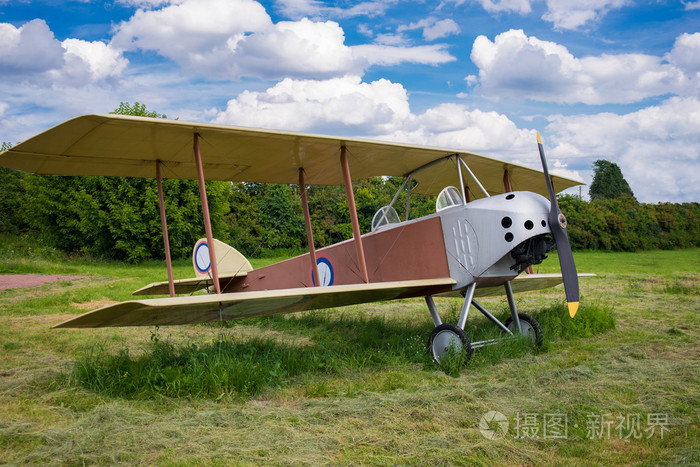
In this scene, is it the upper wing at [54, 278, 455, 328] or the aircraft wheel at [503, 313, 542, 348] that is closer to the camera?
the upper wing at [54, 278, 455, 328]

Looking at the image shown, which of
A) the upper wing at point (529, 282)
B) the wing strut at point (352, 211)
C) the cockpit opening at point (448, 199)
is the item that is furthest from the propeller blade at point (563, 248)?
the wing strut at point (352, 211)

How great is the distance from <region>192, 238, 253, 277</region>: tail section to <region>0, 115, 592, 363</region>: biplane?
2139 mm

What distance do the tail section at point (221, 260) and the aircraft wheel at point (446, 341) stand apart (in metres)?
4.92

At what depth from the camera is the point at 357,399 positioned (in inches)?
180

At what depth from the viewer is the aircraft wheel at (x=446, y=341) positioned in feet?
18.7

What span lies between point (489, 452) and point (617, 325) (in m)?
6.19

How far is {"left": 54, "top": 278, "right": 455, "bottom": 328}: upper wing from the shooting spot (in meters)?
4.41

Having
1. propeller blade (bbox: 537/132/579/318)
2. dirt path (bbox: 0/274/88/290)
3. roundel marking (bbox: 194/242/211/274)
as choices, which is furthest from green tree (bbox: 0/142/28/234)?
propeller blade (bbox: 537/132/579/318)

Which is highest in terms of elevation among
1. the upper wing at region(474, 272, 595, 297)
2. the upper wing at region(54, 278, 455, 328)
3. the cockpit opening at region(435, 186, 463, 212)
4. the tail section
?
the cockpit opening at region(435, 186, 463, 212)

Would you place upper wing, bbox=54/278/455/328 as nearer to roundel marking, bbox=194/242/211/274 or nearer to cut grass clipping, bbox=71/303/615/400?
cut grass clipping, bbox=71/303/615/400

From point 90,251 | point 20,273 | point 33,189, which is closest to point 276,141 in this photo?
point 20,273

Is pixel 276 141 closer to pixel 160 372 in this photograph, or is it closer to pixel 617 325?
pixel 160 372

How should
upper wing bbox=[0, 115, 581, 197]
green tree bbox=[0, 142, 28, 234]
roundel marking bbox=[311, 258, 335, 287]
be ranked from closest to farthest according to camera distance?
upper wing bbox=[0, 115, 581, 197] < roundel marking bbox=[311, 258, 335, 287] < green tree bbox=[0, 142, 28, 234]

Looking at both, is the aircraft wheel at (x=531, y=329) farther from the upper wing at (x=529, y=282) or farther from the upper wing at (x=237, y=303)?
the upper wing at (x=237, y=303)
